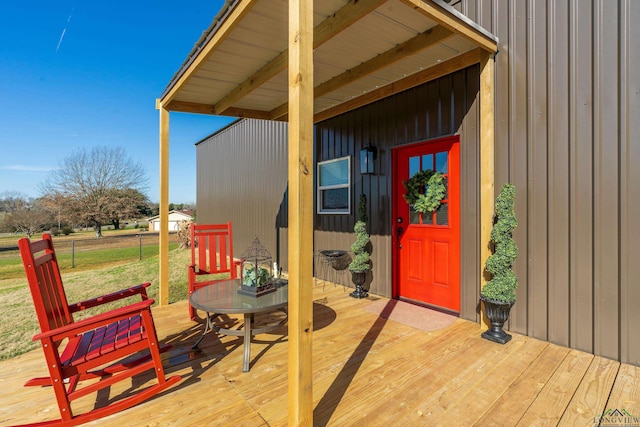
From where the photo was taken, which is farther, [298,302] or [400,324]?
[400,324]

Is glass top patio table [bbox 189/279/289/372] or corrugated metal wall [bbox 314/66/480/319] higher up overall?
corrugated metal wall [bbox 314/66/480/319]

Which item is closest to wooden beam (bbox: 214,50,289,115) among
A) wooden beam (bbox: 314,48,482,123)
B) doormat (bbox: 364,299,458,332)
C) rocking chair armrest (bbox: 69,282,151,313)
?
wooden beam (bbox: 314,48,482,123)

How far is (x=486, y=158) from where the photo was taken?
2.96 meters

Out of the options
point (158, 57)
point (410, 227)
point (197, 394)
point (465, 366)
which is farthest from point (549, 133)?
point (158, 57)

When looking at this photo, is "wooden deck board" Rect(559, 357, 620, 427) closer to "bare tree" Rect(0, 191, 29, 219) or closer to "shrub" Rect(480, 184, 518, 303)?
"shrub" Rect(480, 184, 518, 303)

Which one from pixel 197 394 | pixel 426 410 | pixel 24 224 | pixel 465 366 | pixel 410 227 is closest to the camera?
pixel 426 410

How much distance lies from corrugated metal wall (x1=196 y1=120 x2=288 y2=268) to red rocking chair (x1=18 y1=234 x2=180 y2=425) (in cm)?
464

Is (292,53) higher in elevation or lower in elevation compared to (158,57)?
lower

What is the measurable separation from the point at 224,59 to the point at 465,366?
11.9 feet

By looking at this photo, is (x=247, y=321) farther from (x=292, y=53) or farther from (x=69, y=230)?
(x=69, y=230)

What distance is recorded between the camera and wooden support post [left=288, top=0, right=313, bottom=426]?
5.13ft

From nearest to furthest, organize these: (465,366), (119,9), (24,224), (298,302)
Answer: (298,302) < (465,366) < (119,9) < (24,224)

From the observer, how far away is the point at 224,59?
3.14 m

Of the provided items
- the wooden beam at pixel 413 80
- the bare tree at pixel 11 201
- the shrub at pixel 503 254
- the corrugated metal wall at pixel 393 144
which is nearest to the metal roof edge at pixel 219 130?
the corrugated metal wall at pixel 393 144
